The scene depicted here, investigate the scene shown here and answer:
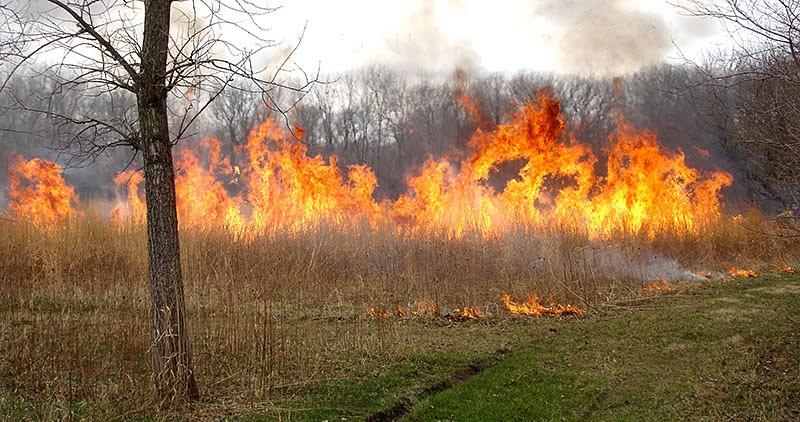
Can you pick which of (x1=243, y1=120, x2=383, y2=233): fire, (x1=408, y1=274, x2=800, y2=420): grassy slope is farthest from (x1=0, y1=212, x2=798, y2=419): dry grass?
(x1=243, y1=120, x2=383, y2=233): fire

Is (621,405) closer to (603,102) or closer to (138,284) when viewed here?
(138,284)

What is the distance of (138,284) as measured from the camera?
1052cm

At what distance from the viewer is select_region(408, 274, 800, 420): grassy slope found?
4965 millimetres

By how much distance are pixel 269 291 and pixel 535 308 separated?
506 cm

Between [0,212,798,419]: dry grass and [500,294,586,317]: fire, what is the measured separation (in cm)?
24

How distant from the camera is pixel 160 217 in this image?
4.64 metres

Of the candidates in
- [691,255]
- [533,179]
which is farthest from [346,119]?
[691,255]

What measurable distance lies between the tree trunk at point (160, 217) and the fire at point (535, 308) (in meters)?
6.74

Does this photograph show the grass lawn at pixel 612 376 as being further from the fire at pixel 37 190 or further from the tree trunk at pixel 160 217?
the fire at pixel 37 190

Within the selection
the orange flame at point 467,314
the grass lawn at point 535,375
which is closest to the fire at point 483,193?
the orange flame at point 467,314

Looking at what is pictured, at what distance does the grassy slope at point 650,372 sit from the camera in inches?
195

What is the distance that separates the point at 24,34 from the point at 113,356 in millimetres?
3412

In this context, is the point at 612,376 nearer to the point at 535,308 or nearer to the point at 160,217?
the point at 535,308

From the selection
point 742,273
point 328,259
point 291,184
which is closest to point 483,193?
point 291,184
